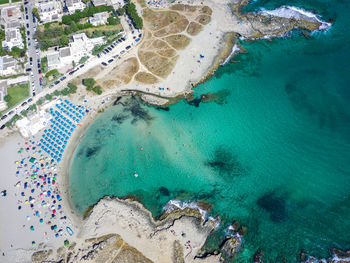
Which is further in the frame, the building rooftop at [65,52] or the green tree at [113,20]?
the green tree at [113,20]

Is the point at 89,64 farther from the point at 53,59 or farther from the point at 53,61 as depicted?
the point at 53,59

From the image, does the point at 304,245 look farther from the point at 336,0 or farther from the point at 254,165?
the point at 336,0

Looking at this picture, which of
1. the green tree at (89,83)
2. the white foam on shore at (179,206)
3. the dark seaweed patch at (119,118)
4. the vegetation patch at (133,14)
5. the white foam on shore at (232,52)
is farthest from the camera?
the vegetation patch at (133,14)

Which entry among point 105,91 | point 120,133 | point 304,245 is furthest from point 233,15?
point 304,245

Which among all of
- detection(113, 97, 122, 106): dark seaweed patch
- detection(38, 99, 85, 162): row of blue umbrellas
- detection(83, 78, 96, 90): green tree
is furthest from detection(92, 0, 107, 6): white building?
detection(113, 97, 122, 106): dark seaweed patch

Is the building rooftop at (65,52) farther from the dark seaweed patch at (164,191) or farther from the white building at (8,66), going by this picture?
the dark seaweed patch at (164,191)

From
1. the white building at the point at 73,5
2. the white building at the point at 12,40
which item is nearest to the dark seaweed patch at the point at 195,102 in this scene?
the white building at the point at 73,5
